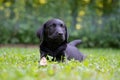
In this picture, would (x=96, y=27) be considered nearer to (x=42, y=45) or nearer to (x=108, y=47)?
(x=108, y=47)

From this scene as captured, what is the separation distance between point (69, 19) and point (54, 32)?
8.09 meters

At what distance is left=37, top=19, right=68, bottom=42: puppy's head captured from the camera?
6961 millimetres

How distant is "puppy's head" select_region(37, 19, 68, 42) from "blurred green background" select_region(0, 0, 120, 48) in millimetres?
7486

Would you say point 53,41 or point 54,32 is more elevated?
point 54,32

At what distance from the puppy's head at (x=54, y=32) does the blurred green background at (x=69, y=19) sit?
7.49m

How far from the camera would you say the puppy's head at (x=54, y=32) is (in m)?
6.96

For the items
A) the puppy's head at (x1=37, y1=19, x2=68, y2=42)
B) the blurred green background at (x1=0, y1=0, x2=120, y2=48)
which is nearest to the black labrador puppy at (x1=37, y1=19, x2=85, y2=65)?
the puppy's head at (x1=37, y1=19, x2=68, y2=42)

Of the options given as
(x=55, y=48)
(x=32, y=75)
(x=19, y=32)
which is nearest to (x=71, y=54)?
(x=55, y=48)

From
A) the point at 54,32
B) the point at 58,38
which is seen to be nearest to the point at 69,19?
the point at 54,32

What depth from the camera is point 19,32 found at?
14938mm

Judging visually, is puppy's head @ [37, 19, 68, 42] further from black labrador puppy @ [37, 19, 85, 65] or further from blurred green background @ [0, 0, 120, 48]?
blurred green background @ [0, 0, 120, 48]

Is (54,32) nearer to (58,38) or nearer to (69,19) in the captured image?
(58,38)

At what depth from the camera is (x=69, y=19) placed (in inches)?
595

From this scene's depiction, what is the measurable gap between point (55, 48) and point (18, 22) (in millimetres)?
7840
